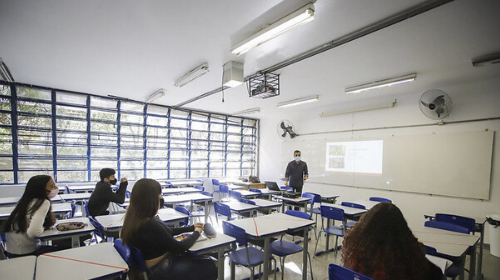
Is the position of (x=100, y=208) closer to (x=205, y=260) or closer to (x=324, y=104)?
(x=205, y=260)

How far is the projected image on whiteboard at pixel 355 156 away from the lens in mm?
5746

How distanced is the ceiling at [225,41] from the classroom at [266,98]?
22 millimetres

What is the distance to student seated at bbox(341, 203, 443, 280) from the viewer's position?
1.28 m

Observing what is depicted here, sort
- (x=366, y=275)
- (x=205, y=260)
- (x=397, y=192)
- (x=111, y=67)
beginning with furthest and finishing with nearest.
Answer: (x=397, y=192)
(x=111, y=67)
(x=205, y=260)
(x=366, y=275)

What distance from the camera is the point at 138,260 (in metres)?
1.77

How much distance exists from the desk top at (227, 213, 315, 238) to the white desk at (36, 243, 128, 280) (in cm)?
118

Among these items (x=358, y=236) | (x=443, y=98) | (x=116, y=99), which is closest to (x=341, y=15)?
(x=358, y=236)

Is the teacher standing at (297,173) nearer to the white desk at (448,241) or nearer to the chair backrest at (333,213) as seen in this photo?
the chair backrest at (333,213)

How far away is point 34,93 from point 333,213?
7086 millimetres

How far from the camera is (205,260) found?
1.98 m

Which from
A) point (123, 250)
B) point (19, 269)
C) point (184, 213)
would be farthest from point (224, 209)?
point (19, 269)

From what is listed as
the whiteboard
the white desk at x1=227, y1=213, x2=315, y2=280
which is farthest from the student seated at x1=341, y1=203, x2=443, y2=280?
the whiteboard

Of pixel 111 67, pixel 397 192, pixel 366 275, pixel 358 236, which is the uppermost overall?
pixel 111 67

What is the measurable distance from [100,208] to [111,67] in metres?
2.46
